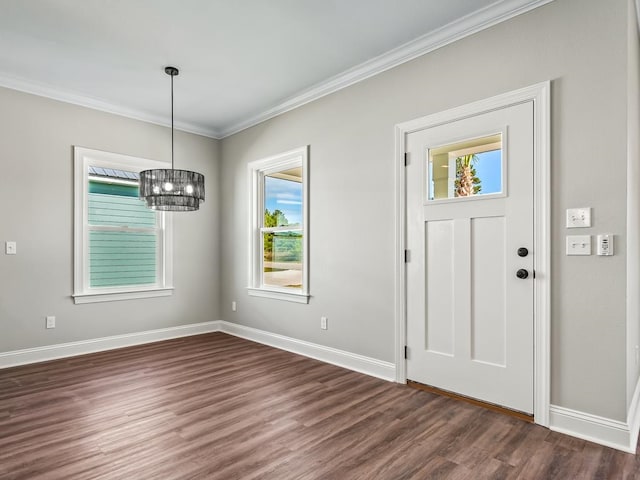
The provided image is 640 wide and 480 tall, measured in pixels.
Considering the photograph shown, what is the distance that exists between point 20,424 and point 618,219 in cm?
391

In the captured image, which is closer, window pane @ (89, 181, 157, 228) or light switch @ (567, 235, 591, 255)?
light switch @ (567, 235, 591, 255)

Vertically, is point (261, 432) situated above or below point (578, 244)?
below

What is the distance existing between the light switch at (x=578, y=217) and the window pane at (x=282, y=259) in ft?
8.85

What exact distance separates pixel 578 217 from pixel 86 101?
4.75 meters

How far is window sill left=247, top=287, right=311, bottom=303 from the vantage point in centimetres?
416

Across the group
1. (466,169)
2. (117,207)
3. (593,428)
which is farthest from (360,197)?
(117,207)

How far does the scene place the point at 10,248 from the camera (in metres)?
3.73

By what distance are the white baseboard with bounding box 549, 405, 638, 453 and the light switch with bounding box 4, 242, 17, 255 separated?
4773 mm

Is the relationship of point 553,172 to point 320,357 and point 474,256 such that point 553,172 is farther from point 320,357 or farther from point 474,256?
point 320,357

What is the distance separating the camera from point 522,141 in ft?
8.41

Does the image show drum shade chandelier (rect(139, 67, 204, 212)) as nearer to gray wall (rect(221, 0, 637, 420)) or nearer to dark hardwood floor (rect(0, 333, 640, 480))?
gray wall (rect(221, 0, 637, 420))

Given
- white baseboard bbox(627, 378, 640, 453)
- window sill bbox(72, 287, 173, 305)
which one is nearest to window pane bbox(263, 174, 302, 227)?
window sill bbox(72, 287, 173, 305)

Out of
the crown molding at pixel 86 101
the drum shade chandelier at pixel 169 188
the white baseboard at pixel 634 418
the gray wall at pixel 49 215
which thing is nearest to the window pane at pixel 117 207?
the gray wall at pixel 49 215

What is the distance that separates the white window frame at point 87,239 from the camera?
416 centimetres
